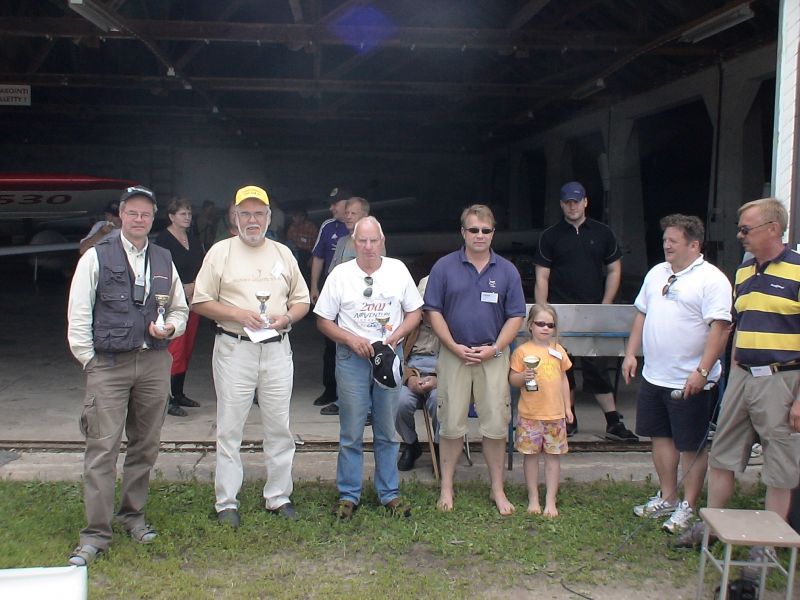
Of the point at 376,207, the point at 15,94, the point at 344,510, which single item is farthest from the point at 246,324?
the point at 376,207

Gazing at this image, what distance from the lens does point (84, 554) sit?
3518 millimetres

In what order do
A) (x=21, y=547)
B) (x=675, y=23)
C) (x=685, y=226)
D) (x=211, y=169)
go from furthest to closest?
(x=211, y=169), (x=675, y=23), (x=685, y=226), (x=21, y=547)

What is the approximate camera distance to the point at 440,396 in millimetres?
4324

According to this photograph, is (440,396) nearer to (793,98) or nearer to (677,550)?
(677,550)

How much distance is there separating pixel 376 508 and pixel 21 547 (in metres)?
1.81

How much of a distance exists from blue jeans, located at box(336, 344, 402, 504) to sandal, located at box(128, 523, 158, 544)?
3.33ft

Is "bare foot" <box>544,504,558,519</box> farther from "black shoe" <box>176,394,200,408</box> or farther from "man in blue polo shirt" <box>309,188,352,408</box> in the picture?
"black shoe" <box>176,394,200,408</box>

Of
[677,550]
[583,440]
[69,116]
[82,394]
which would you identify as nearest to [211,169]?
[69,116]

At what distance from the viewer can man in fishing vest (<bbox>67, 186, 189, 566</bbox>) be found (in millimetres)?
3533

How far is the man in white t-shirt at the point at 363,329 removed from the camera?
4070mm

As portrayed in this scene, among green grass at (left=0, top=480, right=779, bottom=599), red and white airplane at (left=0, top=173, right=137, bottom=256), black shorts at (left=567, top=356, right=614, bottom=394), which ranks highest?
red and white airplane at (left=0, top=173, right=137, bottom=256)

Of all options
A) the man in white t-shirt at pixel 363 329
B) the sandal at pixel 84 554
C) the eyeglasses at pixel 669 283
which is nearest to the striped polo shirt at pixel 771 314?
the eyeglasses at pixel 669 283

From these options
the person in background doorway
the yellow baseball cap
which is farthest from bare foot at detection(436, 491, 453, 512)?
the person in background doorway

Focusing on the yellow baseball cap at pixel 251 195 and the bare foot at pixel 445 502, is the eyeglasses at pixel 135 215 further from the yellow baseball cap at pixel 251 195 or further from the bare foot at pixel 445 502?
the bare foot at pixel 445 502
